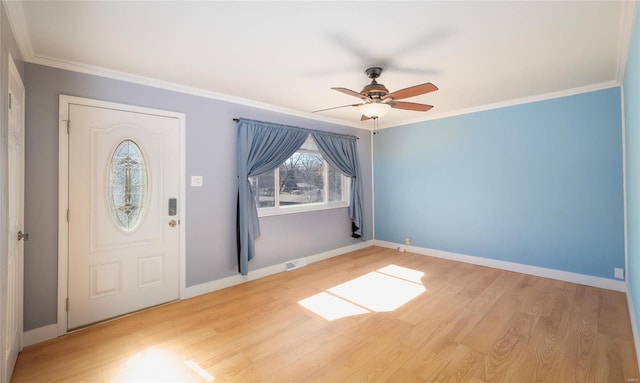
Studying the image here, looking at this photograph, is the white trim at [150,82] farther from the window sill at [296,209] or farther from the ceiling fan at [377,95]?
the ceiling fan at [377,95]

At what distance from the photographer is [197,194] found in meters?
3.37

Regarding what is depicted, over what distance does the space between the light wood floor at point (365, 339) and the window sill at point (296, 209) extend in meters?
1.05

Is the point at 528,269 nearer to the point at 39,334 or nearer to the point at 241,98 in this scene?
the point at 241,98

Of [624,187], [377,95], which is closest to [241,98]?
[377,95]

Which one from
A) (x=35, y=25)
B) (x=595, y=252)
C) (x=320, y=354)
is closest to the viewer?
(x=35, y=25)

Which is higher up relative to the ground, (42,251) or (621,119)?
(621,119)

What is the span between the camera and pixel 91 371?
2045mm

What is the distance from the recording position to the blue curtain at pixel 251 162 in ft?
11.9

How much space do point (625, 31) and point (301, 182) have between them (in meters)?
3.75

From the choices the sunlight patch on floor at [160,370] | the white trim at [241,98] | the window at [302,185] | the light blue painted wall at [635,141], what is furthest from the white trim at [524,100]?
the sunlight patch on floor at [160,370]

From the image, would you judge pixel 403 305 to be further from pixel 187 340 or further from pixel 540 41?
pixel 540 41

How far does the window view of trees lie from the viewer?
417 centimetres

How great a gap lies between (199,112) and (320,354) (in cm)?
288

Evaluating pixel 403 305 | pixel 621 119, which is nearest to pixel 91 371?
pixel 403 305
